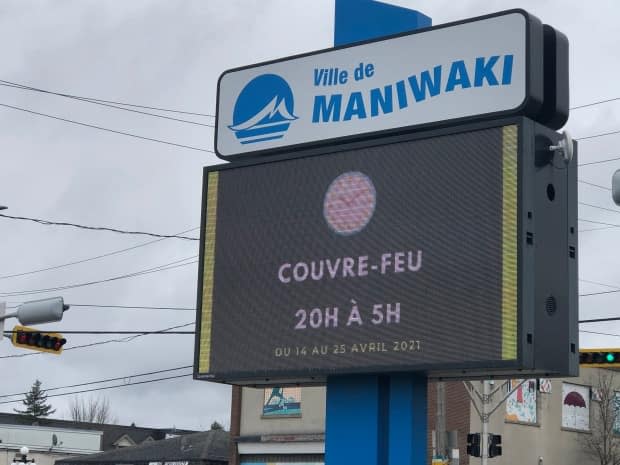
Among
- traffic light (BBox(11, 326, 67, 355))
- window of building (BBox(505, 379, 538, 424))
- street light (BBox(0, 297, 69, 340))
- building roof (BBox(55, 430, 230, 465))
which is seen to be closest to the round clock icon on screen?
street light (BBox(0, 297, 69, 340))

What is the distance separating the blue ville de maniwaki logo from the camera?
50.4 ft

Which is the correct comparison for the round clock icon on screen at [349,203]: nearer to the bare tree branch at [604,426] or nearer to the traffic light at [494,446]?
the traffic light at [494,446]

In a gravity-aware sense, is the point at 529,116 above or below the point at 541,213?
above

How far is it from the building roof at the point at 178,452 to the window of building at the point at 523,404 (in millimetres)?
9651

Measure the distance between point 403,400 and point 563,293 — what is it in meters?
2.18

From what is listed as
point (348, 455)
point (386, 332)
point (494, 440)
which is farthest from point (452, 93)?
point (494, 440)

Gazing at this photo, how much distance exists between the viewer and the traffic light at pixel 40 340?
1229 inches

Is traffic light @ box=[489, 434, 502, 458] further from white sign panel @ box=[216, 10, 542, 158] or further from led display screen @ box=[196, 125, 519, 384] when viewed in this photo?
led display screen @ box=[196, 125, 519, 384]

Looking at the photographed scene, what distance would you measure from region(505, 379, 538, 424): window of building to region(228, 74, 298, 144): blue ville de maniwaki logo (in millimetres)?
27614

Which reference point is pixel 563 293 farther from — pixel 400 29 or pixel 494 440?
pixel 494 440

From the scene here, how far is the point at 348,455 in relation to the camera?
14359 millimetres

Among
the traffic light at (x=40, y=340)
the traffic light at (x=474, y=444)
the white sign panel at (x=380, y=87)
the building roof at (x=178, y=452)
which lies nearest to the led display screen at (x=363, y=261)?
the white sign panel at (x=380, y=87)

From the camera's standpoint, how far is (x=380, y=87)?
14641 mm

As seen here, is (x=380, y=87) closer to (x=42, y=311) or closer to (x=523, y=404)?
(x=42, y=311)
